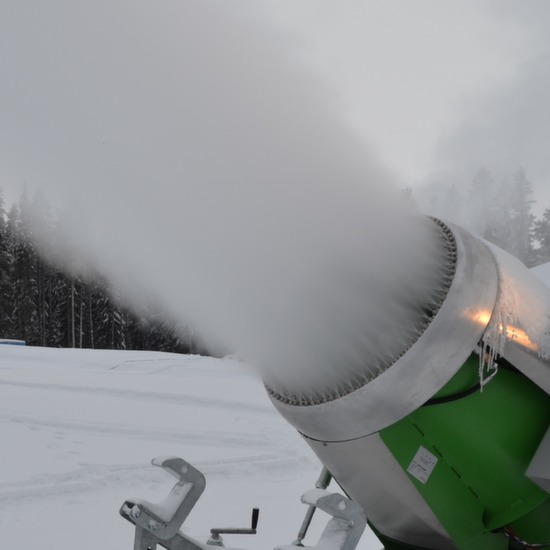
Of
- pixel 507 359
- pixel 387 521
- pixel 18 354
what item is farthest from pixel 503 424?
pixel 18 354

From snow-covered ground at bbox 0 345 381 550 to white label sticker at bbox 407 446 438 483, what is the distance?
652 mm

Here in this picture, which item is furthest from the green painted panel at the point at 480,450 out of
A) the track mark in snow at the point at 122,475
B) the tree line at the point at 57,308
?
the tree line at the point at 57,308

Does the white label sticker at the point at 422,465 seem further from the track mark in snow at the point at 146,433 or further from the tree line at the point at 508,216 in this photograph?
the tree line at the point at 508,216

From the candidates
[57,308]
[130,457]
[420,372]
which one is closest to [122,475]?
[130,457]

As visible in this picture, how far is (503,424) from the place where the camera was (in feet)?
7.04

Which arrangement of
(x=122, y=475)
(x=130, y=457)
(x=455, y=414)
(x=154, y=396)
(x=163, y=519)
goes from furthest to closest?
(x=154, y=396) < (x=130, y=457) < (x=122, y=475) < (x=455, y=414) < (x=163, y=519)

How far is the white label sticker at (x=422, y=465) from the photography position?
204 centimetres

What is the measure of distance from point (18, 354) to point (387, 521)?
64.9ft

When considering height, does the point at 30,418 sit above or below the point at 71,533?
below

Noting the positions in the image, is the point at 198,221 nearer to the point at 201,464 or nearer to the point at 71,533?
the point at 71,533

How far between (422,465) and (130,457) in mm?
5496

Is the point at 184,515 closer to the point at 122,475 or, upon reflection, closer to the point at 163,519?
the point at 163,519

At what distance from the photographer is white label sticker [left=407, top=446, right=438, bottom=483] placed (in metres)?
2.04

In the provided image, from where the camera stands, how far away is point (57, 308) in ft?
156
